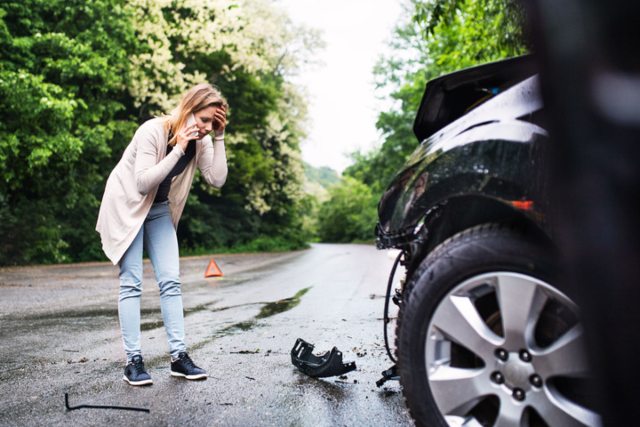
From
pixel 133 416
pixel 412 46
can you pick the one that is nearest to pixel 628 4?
pixel 133 416

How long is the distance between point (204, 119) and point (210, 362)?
1.75 metres

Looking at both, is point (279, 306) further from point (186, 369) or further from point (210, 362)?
point (186, 369)

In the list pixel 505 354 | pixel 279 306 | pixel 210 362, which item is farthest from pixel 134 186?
pixel 279 306

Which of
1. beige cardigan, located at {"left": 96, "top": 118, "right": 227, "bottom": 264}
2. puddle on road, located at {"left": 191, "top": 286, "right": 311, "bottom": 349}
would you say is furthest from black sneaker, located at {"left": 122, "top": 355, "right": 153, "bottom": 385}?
puddle on road, located at {"left": 191, "top": 286, "right": 311, "bottom": 349}

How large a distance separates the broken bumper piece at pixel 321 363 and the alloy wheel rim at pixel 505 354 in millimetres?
1552

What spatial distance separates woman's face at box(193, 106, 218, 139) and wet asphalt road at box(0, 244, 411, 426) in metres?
1.62

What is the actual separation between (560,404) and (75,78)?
54.9 feet

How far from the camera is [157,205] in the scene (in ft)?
12.3

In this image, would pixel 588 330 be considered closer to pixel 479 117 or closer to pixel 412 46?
pixel 479 117

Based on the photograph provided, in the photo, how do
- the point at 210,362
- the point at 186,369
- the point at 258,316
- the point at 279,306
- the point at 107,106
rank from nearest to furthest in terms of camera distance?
the point at 186,369
the point at 210,362
the point at 258,316
the point at 279,306
the point at 107,106

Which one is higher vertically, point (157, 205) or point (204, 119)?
point (204, 119)

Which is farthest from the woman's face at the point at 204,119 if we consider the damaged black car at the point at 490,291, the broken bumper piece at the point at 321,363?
the damaged black car at the point at 490,291

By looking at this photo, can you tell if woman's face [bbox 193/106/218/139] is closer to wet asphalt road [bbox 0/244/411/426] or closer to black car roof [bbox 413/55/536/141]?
black car roof [bbox 413/55/536/141]

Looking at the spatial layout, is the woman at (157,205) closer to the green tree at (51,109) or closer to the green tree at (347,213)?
the green tree at (51,109)
